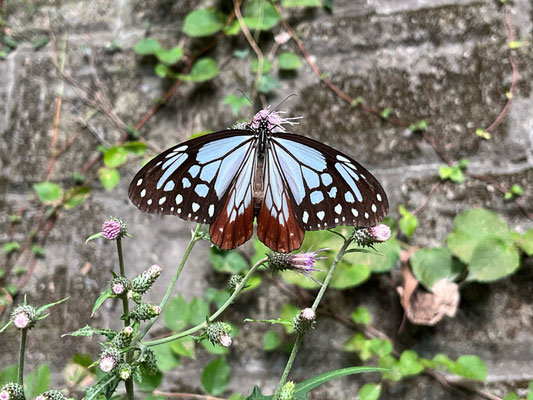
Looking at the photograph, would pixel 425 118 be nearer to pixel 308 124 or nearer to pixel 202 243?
pixel 308 124

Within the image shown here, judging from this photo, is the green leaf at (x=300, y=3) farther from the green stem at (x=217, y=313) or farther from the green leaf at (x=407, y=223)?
the green stem at (x=217, y=313)

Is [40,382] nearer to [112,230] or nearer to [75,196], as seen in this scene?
[112,230]

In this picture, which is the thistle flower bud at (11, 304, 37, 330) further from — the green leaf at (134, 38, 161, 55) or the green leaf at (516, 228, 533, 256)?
the green leaf at (516, 228, 533, 256)

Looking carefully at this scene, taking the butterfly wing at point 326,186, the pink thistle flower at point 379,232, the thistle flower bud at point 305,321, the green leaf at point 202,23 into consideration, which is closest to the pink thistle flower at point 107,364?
the thistle flower bud at point 305,321

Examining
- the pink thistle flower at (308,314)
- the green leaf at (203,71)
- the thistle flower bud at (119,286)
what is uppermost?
the green leaf at (203,71)

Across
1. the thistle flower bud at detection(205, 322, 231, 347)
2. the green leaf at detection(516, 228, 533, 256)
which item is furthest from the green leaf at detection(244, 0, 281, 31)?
the thistle flower bud at detection(205, 322, 231, 347)

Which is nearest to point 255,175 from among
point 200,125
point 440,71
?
point 200,125
